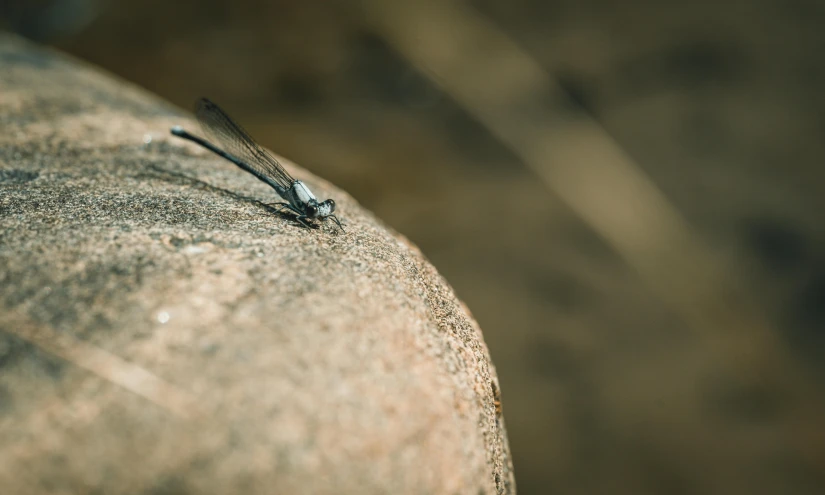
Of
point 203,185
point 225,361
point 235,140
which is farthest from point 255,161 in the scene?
point 225,361

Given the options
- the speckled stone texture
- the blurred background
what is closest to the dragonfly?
the speckled stone texture

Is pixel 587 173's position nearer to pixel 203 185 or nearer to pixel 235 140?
pixel 235 140

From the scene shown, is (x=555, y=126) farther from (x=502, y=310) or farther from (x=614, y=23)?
(x=502, y=310)

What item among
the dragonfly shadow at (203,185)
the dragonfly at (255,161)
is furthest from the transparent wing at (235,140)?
the dragonfly shadow at (203,185)

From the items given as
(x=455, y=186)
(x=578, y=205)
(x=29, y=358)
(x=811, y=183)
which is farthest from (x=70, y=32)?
(x=811, y=183)

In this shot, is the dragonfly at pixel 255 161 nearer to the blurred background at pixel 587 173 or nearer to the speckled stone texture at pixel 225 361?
the speckled stone texture at pixel 225 361

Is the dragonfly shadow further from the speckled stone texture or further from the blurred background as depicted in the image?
the blurred background
